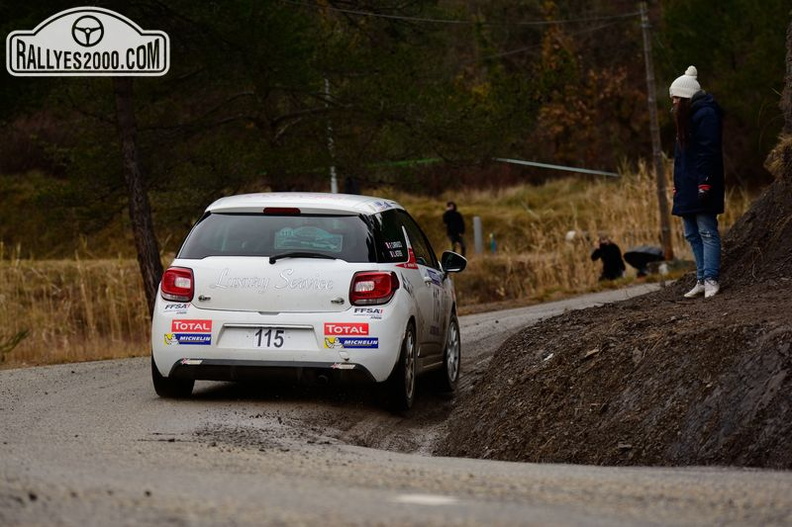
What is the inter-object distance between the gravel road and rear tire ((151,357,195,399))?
11 centimetres

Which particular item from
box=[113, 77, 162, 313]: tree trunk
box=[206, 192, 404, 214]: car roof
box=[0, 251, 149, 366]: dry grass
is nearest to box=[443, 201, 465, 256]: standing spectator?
box=[0, 251, 149, 366]: dry grass

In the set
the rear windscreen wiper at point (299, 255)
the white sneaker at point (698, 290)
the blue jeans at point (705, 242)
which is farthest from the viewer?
the white sneaker at point (698, 290)

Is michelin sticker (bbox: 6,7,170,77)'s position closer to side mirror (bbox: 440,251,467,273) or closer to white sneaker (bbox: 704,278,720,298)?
side mirror (bbox: 440,251,467,273)

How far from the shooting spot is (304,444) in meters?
8.84

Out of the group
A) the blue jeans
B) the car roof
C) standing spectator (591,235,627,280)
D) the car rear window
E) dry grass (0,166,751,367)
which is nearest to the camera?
the car rear window

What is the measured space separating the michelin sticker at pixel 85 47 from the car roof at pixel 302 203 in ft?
31.3

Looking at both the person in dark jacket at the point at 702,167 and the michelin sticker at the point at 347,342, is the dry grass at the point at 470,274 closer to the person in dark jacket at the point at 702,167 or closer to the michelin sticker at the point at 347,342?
the michelin sticker at the point at 347,342

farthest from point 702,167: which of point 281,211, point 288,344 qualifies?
point 288,344

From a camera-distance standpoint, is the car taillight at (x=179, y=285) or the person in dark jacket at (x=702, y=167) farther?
the person in dark jacket at (x=702, y=167)

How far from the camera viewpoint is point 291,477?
6.86m

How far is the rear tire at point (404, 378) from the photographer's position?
11.1 m

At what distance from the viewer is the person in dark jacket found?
12.5 meters

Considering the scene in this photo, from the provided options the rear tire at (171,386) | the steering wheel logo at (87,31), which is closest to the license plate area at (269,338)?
the rear tire at (171,386)

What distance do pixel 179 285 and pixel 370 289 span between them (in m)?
1.51
